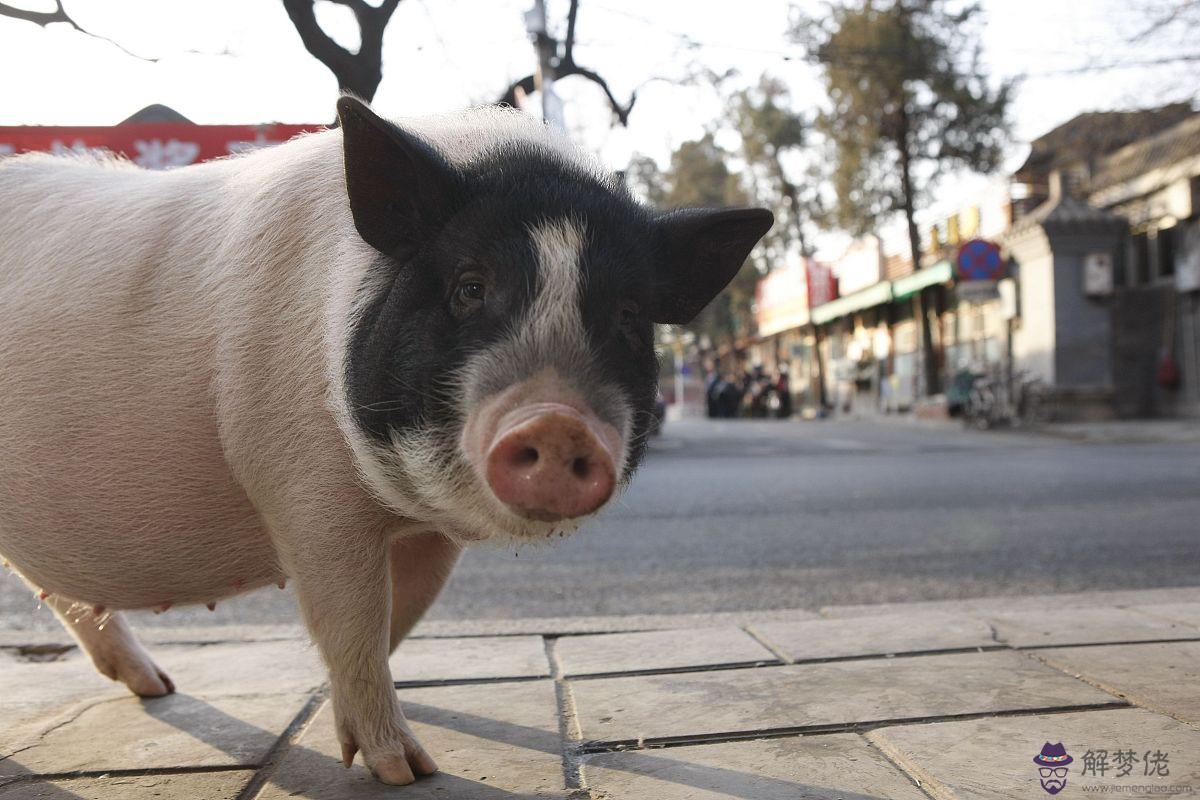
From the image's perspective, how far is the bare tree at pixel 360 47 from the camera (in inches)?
146

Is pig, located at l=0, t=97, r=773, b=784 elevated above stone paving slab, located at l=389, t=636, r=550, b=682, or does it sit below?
above

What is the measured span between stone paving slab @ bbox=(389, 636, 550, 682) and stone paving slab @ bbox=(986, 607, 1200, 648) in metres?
1.40

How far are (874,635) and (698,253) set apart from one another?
62.8 inches

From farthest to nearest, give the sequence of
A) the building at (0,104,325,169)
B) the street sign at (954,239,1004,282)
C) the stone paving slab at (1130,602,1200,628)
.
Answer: the street sign at (954,239,1004,282)
the building at (0,104,325,169)
the stone paving slab at (1130,602,1200,628)

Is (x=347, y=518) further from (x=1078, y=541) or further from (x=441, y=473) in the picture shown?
(x=1078, y=541)

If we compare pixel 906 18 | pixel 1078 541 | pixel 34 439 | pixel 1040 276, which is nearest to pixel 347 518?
pixel 34 439

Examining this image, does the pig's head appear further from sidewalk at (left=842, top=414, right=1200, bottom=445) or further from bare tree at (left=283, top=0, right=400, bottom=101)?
sidewalk at (left=842, top=414, right=1200, bottom=445)

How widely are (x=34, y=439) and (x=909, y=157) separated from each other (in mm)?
24838

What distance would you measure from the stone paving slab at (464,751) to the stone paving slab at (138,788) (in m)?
0.09

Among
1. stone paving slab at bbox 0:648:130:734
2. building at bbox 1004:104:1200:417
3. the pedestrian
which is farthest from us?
the pedestrian

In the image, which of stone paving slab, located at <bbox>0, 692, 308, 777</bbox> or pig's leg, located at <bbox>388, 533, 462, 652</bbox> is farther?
pig's leg, located at <bbox>388, 533, 462, 652</bbox>

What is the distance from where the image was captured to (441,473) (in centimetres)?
183

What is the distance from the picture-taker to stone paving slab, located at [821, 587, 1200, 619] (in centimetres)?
371

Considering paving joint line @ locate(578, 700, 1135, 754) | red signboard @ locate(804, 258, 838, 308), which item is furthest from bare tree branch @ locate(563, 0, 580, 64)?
red signboard @ locate(804, 258, 838, 308)
